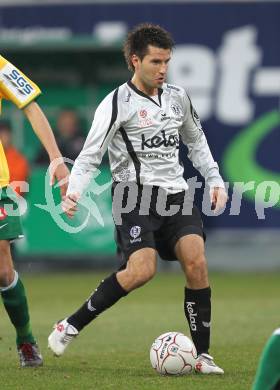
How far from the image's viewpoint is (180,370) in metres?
8.62

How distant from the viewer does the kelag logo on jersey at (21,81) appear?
8.62 meters

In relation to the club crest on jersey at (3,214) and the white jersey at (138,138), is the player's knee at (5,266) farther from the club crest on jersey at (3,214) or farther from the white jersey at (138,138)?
the white jersey at (138,138)

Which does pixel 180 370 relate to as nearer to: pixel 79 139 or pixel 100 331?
pixel 100 331

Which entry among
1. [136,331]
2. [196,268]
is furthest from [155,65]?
[136,331]

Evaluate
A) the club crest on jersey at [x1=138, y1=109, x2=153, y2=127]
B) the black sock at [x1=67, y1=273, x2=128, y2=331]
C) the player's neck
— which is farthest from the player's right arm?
the black sock at [x1=67, y1=273, x2=128, y2=331]

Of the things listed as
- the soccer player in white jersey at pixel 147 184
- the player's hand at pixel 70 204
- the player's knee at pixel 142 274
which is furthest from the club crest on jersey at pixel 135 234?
the player's hand at pixel 70 204

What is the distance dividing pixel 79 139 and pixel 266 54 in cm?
370

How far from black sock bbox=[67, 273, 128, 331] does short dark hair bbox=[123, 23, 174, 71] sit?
1.71 metres

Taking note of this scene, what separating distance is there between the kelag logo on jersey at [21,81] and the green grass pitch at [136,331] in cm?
208

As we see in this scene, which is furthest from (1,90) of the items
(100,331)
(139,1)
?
(139,1)

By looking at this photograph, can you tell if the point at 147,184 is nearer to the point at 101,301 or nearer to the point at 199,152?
the point at 199,152

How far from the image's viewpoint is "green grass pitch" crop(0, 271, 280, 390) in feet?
27.2

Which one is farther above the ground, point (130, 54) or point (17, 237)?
point (130, 54)

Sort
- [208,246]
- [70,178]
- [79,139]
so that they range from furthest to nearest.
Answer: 1. [208,246]
2. [79,139]
3. [70,178]
